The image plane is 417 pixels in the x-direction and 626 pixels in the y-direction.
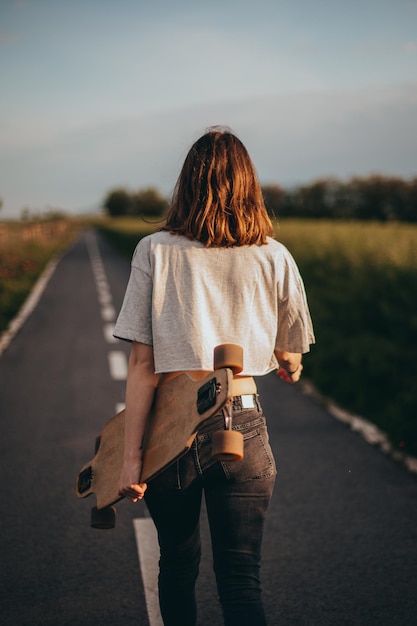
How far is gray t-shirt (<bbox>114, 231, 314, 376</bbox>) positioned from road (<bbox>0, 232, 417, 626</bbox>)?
66.3 inches

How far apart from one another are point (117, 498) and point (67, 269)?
951 inches

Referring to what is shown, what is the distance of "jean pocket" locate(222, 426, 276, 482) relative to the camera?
6.78 ft

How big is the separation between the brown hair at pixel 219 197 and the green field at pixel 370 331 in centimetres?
401

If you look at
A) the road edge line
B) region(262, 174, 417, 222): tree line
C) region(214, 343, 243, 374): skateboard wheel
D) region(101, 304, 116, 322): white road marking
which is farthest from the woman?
region(101, 304, 116, 322): white road marking

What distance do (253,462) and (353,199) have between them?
2321 centimetres

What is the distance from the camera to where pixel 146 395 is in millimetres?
2141

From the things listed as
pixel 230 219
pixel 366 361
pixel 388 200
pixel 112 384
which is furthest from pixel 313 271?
pixel 230 219

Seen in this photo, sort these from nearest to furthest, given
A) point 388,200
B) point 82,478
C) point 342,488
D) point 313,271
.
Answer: point 82,478, point 342,488, point 313,271, point 388,200

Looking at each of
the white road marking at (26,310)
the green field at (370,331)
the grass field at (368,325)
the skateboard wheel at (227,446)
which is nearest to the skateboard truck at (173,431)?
the skateboard wheel at (227,446)

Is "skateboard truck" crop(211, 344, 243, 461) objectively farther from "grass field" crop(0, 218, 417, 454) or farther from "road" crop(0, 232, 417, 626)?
"grass field" crop(0, 218, 417, 454)

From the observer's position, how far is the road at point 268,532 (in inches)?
128

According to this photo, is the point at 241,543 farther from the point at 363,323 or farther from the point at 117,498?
the point at 363,323

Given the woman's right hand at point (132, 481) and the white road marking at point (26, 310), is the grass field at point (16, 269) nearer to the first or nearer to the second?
the white road marking at point (26, 310)

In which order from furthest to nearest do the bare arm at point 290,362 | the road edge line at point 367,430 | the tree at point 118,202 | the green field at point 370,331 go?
the tree at point 118,202 → the green field at point 370,331 → the road edge line at point 367,430 → the bare arm at point 290,362
